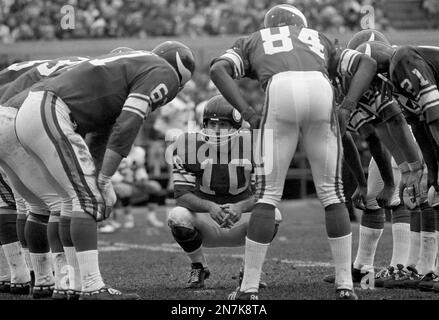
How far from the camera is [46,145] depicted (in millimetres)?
4844

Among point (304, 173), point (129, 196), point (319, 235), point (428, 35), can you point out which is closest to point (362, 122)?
point (319, 235)

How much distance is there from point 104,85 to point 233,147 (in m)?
1.45

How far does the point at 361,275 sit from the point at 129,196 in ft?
21.2

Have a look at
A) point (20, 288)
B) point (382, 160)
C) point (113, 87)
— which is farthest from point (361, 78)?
point (20, 288)

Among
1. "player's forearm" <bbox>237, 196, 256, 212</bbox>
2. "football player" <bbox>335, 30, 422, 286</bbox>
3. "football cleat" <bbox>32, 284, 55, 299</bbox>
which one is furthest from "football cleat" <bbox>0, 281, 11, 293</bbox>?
"football player" <bbox>335, 30, 422, 286</bbox>

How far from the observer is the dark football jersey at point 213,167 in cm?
600

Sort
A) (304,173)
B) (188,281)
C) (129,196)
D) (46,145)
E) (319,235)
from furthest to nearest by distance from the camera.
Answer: (304,173) → (129,196) → (319,235) → (188,281) → (46,145)

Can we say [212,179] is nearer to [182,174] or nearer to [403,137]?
[182,174]

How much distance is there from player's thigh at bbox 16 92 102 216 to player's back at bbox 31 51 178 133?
93mm

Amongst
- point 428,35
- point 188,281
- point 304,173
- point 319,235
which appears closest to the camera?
point 188,281

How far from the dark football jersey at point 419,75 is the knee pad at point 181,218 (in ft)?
5.77

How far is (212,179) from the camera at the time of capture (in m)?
6.04

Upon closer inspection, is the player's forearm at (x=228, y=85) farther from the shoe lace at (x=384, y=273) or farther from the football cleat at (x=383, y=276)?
the shoe lace at (x=384, y=273)

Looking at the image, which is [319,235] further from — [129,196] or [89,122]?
[89,122]
